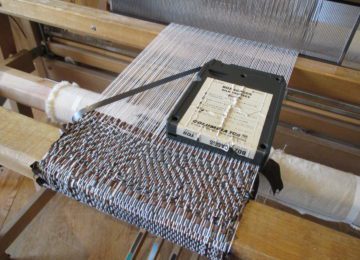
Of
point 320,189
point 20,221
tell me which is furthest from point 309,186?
point 20,221

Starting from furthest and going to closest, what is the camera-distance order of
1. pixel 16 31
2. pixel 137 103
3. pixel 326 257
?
1. pixel 16 31
2. pixel 137 103
3. pixel 326 257

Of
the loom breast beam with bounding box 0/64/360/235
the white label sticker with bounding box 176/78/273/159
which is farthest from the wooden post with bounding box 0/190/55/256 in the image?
the white label sticker with bounding box 176/78/273/159

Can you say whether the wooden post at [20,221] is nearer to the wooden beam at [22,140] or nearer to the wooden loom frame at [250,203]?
the wooden loom frame at [250,203]

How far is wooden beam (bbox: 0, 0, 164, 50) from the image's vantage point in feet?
2.75

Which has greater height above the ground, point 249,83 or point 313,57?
point 313,57

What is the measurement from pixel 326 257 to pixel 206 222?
0.54 feet

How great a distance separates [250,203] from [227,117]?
15 centimetres

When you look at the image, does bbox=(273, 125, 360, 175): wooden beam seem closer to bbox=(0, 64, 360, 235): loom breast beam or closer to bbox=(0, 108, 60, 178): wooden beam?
bbox=(0, 64, 360, 235): loom breast beam

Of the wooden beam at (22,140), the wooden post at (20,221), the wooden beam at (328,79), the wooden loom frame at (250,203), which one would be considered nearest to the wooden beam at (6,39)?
the wooden loom frame at (250,203)

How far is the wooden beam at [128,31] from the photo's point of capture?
725 mm

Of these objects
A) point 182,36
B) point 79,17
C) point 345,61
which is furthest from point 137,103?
point 345,61

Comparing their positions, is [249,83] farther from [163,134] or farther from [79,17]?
[79,17]

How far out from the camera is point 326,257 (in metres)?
0.40

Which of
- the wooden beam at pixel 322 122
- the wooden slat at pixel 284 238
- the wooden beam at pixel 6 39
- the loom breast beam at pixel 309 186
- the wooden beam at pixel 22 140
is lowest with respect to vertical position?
the wooden beam at pixel 22 140
